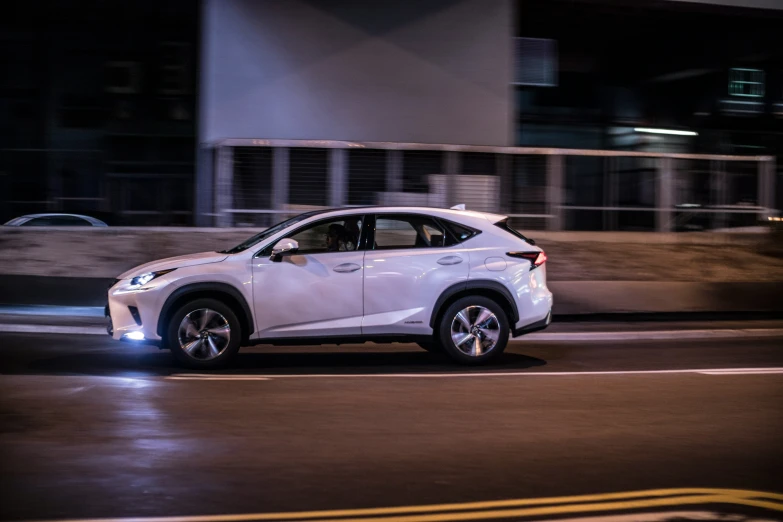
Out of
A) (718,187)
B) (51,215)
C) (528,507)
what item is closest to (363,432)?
(528,507)

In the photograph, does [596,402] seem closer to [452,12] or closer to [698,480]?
[698,480]

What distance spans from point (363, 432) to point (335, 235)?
352 cm

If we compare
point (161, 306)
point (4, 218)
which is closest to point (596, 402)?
point (161, 306)

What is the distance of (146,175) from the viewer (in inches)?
1043

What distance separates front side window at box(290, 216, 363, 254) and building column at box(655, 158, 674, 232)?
12438mm

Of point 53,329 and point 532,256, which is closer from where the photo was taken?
point 532,256

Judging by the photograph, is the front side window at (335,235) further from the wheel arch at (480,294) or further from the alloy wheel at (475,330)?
the alloy wheel at (475,330)

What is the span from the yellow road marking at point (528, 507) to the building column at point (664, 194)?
52.6 feet

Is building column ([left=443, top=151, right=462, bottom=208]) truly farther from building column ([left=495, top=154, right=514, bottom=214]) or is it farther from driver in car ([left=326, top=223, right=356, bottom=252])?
driver in car ([left=326, top=223, right=356, bottom=252])

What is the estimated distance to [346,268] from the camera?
9961 millimetres

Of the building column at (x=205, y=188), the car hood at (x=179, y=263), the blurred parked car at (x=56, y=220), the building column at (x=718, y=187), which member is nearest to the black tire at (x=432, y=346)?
the car hood at (x=179, y=263)

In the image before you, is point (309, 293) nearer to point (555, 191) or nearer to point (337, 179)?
point (337, 179)

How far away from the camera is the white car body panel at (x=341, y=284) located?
9.70 metres

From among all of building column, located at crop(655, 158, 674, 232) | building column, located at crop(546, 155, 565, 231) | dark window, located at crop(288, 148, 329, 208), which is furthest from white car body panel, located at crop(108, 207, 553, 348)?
building column, located at crop(655, 158, 674, 232)
